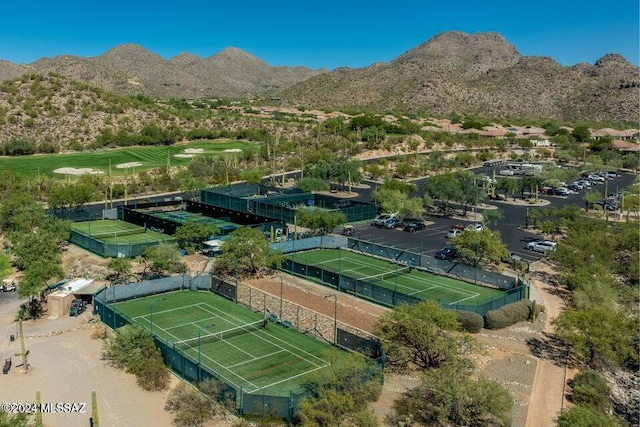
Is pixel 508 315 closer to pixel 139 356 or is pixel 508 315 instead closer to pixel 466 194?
pixel 139 356

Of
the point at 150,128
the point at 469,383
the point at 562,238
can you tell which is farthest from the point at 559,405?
the point at 150,128

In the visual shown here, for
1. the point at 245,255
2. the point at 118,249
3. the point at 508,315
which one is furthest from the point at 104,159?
the point at 508,315

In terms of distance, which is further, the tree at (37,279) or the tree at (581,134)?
the tree at (581,134)

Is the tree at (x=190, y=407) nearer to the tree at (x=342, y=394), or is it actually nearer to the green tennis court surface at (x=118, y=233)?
the tree at (x=342, y=394)

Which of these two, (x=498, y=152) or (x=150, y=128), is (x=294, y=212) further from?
(x=498, y=152)

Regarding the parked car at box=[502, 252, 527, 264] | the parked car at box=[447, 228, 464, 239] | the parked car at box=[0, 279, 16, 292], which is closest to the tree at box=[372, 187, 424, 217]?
the parked car at box=[447, 228, 464, 239]

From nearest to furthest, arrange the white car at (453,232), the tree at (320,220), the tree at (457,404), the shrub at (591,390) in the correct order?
the tree at (457,404) < the shrub at (591,390) < the tree at (320,220) < the white car at (453,232)

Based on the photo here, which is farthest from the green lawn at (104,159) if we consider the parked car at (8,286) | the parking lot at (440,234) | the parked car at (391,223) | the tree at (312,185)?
the parking lot at (440,234)

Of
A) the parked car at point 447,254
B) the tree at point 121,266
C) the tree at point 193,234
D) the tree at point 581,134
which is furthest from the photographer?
the tree at point 581,134
